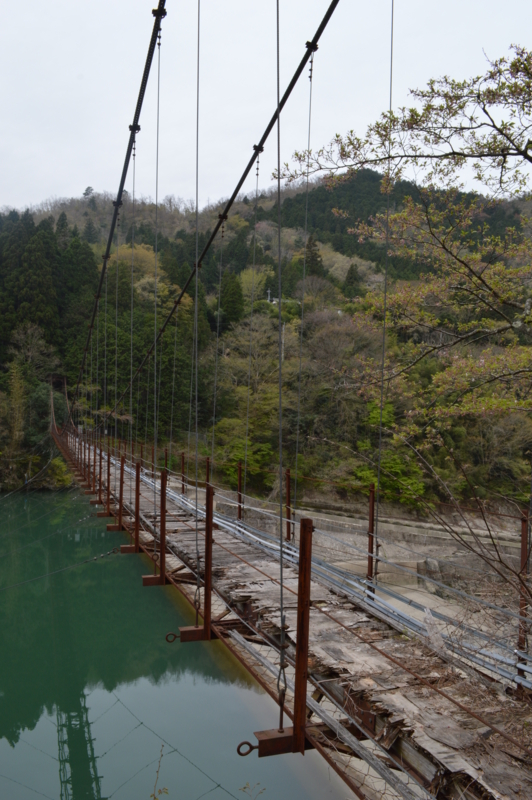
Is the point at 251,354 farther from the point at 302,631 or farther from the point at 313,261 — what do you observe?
the point at 302,631

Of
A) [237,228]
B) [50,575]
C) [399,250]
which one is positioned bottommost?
[50,575]

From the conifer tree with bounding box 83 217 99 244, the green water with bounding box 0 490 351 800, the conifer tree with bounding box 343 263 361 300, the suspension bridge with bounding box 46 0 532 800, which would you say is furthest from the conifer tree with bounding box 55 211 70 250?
the suspension bridge with bounding box 46 0 532 800

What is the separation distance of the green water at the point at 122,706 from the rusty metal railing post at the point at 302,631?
2670 millimetres

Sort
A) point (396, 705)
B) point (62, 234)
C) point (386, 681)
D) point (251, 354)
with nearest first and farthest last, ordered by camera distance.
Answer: point (396, 705) → point (386, 681) → point (251, 354) → point (62, 234)

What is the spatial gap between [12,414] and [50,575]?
268 inches

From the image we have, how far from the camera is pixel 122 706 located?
5.23 meters

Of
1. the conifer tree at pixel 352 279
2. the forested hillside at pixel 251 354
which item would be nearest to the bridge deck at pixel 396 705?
the forested hillside at pixel 251 354

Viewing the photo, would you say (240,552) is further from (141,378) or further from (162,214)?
(162,214)

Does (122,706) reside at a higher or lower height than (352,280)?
lower

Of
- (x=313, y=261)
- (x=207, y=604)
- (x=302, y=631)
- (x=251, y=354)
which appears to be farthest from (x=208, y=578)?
(x=313, y=261)

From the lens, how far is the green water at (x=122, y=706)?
3.97 metres

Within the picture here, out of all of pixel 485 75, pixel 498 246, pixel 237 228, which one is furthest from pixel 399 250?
pixel 237 228

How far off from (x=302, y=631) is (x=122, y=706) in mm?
4609

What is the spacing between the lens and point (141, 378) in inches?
661
